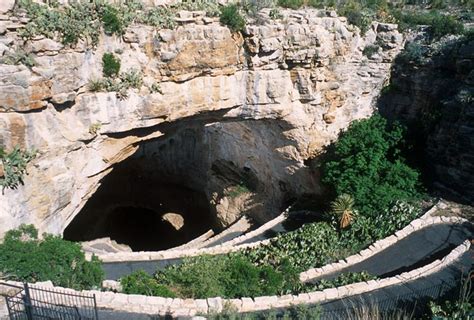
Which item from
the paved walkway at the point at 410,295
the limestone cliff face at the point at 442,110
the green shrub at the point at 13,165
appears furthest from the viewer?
the limestone cliff face at the point at 442,110

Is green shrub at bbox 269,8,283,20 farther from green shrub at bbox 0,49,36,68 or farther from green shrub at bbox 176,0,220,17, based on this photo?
green shrub at bbox 0,49,36,68

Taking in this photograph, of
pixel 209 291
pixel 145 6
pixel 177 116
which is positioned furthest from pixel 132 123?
pixel 209 291

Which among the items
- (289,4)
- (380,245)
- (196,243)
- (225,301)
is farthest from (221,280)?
(289,4)

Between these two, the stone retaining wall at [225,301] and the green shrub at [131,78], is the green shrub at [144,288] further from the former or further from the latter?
the green shrub at [131,78]

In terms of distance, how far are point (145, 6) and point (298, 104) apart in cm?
775

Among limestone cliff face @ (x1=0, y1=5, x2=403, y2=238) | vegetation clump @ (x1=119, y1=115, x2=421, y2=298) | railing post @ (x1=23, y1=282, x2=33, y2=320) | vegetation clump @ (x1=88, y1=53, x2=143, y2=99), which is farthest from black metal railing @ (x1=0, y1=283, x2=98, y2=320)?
vegetation clump @ (x1=88, y1=53, x2=143, y2=99)

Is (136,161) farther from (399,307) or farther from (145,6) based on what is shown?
(399,307)

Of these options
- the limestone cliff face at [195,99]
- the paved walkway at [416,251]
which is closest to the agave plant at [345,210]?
the paved walkway at [416,251]

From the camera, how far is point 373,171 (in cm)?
1692

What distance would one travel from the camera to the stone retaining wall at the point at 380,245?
14.7 meters

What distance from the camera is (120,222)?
90.8ft

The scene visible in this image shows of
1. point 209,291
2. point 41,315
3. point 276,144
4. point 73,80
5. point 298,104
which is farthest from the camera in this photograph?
point 276,144

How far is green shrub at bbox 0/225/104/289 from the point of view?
1217cm

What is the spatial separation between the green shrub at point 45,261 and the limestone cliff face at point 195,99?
2.36ft
